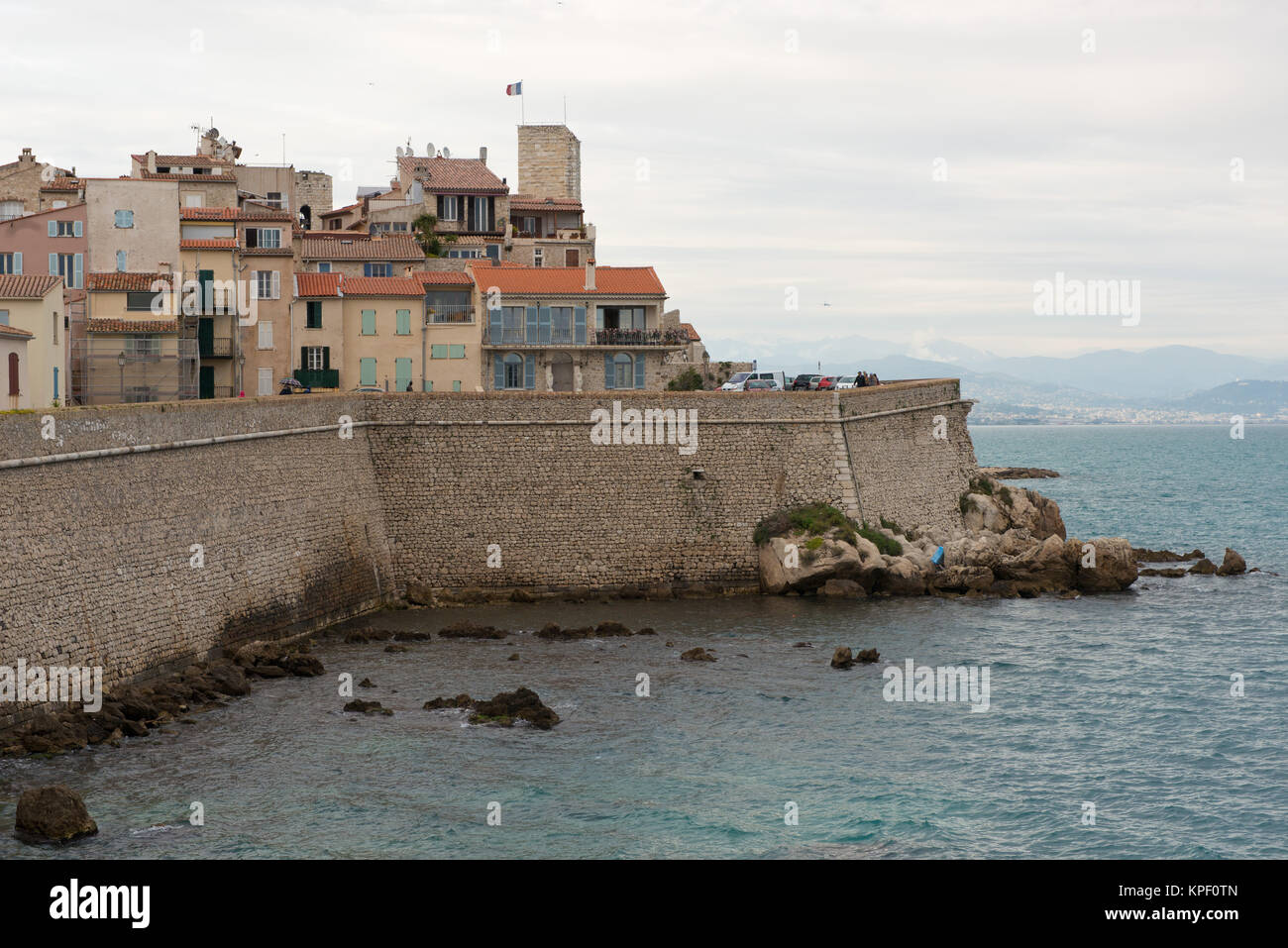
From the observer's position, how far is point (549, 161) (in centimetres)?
8819

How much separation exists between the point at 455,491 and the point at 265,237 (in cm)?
1814

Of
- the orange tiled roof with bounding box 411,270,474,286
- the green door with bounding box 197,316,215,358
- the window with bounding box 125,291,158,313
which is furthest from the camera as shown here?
the orange tiled roof with bounding box 411,270,474,286

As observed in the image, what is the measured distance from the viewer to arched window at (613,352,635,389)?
61.4m

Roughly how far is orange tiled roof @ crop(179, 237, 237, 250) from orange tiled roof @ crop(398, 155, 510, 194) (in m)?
21.2

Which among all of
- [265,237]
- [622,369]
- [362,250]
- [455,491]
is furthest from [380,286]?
[455,491]

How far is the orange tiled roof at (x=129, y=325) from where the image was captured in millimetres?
49438

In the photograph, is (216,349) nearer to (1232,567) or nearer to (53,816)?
(53,816)

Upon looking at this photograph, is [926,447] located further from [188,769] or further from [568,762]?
[188,769]

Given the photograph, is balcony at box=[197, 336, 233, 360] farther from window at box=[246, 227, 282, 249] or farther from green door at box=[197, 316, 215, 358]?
window at box=[246, 227, 282, 249]

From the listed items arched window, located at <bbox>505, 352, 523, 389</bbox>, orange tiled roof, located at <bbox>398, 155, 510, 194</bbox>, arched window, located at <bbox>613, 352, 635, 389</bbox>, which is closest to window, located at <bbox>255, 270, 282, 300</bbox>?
arched window, located at <bbox>505, 352, 523, 389</bbox>

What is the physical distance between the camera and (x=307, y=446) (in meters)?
43.4

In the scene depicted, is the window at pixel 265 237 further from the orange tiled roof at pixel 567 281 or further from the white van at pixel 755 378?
the white van at pixel 755 378
